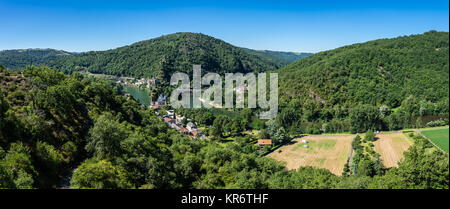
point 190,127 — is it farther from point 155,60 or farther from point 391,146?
point 155,60

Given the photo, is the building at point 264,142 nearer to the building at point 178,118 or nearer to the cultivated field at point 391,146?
the cultivated field at point 391,146

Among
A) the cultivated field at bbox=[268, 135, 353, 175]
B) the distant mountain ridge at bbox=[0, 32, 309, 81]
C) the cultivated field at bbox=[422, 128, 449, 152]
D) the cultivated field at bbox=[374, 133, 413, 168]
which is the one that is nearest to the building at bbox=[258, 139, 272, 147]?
the cultivated field at bbox=[268, 135, 353, 175]

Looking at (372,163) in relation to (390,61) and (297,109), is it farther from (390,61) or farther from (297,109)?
(390,61)

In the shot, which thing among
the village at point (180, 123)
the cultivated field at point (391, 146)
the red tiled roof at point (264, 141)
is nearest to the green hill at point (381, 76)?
the cultivated field at point (391, 146)

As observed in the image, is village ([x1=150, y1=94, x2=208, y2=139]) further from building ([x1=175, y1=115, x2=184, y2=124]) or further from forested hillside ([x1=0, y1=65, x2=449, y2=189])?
forested hillside ([x1=0, y1=65, x2=449, y2=189])
